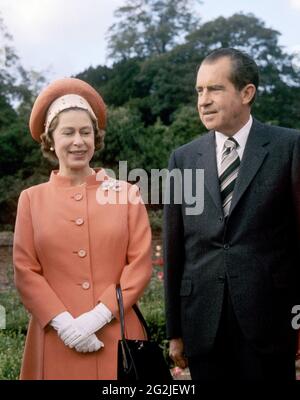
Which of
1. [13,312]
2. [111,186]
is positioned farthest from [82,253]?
[13,312]

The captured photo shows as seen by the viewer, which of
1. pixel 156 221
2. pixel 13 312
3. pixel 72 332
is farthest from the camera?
pixel 156 221

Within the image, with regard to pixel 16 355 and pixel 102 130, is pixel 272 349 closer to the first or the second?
pixel 102 130

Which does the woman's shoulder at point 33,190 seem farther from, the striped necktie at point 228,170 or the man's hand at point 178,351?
the man's hand at point 178,351

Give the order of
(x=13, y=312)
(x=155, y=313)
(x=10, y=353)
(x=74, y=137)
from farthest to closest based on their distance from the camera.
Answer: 1. (x=13, y=312)
2. (x=155, y=313)
3. (x=10, y=353)
4. (x=74, y=137)

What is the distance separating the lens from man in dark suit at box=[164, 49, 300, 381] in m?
2.86

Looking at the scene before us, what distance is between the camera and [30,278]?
284 centimetres

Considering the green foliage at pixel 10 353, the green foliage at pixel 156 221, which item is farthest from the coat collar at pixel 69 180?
the green foliage at pixel 156 221

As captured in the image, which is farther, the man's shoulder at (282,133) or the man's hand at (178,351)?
the man's hand at (178,351)

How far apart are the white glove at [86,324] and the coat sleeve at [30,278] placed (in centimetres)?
9

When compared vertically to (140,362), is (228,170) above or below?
above

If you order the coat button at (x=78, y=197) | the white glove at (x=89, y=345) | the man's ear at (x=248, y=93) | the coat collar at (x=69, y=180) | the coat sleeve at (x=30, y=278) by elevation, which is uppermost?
the man's ear at (x=248, y=93)

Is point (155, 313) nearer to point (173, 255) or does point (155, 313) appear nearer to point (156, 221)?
point (173, 255)

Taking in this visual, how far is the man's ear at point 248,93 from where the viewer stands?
302 cm

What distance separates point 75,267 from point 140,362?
53 centimetres
